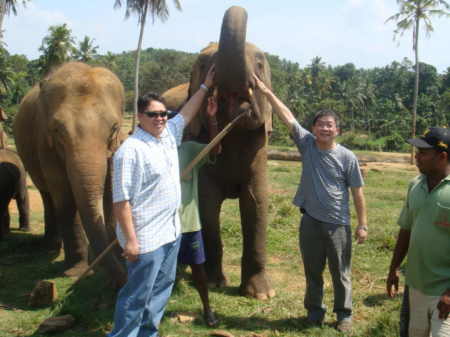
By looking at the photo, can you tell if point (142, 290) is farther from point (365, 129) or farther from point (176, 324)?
point (365, 129)

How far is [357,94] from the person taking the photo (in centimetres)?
6125

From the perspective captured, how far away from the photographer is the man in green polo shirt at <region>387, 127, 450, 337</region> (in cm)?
282

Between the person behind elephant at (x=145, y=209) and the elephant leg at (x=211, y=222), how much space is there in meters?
1.54

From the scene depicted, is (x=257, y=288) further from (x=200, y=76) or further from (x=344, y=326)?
(x=200, y=76)

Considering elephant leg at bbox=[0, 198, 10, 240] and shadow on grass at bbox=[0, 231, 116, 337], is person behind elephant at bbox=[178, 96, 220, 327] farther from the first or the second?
elephant leg at bbox=[0, 198, 10, 240]

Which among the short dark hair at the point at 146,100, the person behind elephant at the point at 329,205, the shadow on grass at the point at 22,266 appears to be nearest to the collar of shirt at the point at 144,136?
the short dark hair at the point at 146,100

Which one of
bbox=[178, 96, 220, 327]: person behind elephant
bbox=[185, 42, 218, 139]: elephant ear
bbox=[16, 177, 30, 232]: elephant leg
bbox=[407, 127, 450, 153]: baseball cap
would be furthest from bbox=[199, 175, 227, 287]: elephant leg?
bbox=[16, 177, 30, 232]: elephant leg

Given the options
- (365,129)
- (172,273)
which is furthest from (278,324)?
(365,129)

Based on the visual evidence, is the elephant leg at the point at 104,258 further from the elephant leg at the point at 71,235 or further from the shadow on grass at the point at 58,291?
the elephant leg at the point at 71,235

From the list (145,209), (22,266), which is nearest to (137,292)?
(145,209)

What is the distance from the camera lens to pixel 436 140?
2.89 meters

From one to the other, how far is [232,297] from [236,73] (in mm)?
2443

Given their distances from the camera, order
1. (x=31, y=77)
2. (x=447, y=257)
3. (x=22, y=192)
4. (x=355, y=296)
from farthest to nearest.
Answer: (x=31, y=77) → (x=22, y=192) → (x=355, y=296) → (x=447, y=257)

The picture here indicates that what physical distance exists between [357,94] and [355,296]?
59.2 meters
